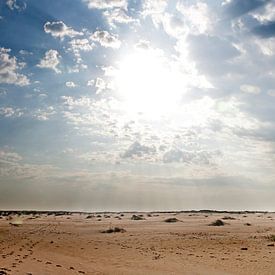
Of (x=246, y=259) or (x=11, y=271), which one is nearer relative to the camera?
(x=11, y=271)

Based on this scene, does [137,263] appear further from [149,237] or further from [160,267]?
[149,237]

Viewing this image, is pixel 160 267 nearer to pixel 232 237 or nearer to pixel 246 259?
pixel 246 259

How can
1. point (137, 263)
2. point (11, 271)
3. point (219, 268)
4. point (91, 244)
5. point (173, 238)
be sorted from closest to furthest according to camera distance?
point (11, 271), point (219, 268), point (137, 263), point (91, 244), point (173, 238)

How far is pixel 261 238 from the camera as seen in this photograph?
36781 millimetres

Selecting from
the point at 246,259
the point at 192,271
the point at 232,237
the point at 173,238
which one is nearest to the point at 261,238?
the point at 232,237

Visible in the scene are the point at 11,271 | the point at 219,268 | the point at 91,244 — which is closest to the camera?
the point at 11,271

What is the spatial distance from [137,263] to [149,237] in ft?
49.5

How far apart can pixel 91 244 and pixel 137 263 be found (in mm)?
11880

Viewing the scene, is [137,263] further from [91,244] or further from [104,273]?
[91,244]

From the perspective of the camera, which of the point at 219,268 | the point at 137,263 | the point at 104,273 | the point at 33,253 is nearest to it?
the point at 104,273

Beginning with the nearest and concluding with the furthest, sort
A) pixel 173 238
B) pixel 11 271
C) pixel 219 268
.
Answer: pixel 11 271
pixel 219 268
pixel 173 238

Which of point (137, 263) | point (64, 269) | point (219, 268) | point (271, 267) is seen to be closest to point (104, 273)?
point (64, 269)

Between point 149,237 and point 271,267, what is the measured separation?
17705 millimetres

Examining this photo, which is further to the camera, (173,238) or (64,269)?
(173,238)
